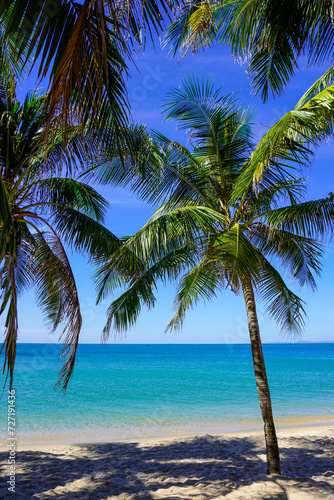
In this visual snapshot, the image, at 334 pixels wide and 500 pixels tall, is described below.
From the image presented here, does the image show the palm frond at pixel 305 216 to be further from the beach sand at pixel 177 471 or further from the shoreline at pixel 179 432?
the shoreline at pixel 179 432

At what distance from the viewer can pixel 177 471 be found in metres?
5.92

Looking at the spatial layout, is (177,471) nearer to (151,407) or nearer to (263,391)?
(263,391)

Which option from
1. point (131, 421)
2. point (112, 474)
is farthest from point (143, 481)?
point (131, 421)

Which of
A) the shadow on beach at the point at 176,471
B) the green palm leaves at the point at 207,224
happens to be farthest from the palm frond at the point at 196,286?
the shadow on beach at the point at 176,471

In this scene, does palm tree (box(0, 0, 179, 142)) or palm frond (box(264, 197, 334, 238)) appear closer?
palm tree (box(0, 0, 179, 142))

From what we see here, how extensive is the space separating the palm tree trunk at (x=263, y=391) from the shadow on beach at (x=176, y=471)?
8.8 inches

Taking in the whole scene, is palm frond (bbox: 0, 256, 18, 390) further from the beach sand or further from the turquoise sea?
the turquoise sea

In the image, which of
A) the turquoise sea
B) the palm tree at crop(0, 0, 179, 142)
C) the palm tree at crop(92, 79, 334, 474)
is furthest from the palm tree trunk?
the turquoise sea

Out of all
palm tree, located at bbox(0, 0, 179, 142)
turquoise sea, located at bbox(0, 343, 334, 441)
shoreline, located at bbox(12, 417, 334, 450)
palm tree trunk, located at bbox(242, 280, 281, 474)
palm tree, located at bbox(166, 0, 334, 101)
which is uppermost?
palm tree, located at bbox(166, 0, 334, 101)

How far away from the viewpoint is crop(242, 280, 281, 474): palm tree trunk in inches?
212

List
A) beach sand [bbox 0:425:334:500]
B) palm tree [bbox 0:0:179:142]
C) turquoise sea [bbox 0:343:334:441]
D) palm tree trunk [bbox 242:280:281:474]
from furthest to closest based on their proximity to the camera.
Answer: turquoise sea [bbox 0:343:334:441] → palm tree trunk [bbox 242:280:281:474] → beach sand [bbox 0:425:334:500] → palm tree [bbox 0:0:179:142]

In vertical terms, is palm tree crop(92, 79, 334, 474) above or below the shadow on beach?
above

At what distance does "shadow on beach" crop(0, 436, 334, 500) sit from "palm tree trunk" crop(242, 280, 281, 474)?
223 millimetres

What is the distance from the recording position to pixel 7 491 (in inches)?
199
